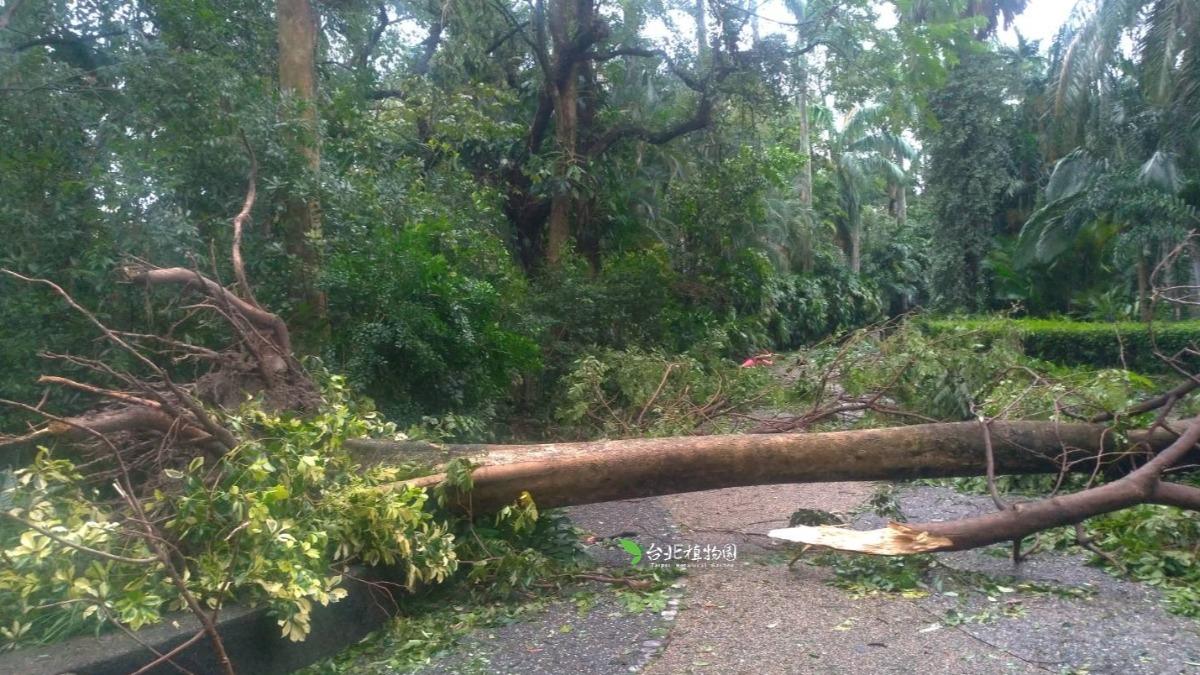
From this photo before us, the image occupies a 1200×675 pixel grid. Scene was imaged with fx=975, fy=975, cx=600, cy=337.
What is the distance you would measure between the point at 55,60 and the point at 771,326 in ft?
65.4

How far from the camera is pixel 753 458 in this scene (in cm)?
619

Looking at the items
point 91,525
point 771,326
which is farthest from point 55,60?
point 771,326

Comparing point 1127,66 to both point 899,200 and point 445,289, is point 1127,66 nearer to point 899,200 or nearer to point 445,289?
point 445,289

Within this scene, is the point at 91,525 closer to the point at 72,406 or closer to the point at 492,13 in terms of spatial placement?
the point at 72,406

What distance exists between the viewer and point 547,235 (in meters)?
16.1

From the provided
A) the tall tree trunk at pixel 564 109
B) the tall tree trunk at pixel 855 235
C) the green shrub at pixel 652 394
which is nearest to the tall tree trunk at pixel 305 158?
the green shrub at pixel 652 394

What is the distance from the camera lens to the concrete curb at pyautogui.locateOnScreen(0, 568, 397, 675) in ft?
12.7

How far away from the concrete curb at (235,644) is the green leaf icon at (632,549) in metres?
1.60

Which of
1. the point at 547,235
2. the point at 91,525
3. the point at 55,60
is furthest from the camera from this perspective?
the point at 547,235

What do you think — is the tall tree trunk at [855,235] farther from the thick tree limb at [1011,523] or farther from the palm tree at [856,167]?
the thick tree limb at [1011,523]

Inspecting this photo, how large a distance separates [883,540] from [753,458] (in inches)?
53.3

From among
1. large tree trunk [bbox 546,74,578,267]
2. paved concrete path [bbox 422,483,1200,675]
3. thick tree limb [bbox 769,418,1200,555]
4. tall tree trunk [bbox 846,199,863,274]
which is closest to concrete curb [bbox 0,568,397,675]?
paved concrete path [bbox 422,483,1200,675]

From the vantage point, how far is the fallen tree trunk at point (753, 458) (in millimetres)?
5949

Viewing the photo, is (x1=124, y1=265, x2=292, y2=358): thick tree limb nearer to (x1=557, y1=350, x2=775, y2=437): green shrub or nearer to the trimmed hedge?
(x1=557, y1=350, x2=775, y2=437): green shrub
